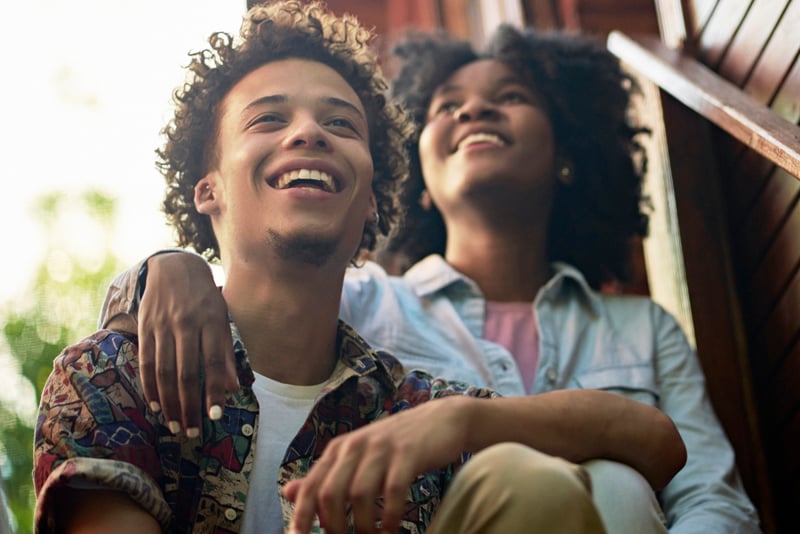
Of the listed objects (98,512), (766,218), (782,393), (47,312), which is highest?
(98,512)

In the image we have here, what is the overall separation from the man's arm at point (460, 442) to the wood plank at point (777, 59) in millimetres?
1086

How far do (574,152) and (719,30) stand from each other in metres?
0.46

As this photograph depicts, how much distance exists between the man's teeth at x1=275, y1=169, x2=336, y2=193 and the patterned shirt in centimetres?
23

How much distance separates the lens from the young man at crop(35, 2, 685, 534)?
43.4 inches

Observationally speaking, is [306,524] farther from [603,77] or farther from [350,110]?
[603,77]

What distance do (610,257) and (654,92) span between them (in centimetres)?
44

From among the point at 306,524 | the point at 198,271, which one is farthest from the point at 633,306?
the point at 306,524

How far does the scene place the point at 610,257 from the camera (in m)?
2.87

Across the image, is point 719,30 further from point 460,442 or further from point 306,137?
point 460,442

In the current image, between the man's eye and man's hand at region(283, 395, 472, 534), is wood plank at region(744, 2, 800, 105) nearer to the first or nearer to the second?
the man's eye

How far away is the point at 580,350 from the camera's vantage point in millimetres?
2406

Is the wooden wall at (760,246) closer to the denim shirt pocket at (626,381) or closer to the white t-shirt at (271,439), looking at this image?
the denim shirt pocket at (626,381)

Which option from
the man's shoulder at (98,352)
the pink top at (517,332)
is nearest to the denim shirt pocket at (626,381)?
the pink top at (517,332)

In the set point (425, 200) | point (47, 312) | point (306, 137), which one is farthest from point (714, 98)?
point (47, 312)
